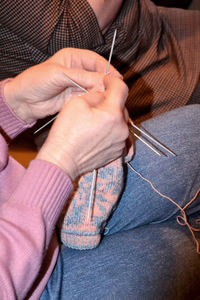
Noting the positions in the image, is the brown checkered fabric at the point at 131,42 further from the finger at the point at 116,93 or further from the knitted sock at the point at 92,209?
the knitted sock at the point at 92,209

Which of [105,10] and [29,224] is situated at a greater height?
[105,10]

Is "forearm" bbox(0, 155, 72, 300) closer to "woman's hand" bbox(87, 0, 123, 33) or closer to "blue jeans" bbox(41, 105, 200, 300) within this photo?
"blue jeans" bbox(41, 105, 200, 300)

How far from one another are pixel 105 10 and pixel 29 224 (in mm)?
674

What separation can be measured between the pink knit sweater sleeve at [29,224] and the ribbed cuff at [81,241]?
127 mm

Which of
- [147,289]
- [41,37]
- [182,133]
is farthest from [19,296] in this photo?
[41,37]

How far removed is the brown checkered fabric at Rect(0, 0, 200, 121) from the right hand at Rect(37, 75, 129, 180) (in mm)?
353

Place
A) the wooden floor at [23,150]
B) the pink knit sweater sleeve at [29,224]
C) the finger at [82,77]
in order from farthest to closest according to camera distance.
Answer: the wooden floor at [23,150], the finger at [82,77], the pink knit sweater sleeve at [29,224]

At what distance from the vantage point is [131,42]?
0.97 metres

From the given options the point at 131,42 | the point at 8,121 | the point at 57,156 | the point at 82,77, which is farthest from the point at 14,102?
the point at 131,42

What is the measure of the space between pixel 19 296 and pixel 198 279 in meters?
0.40

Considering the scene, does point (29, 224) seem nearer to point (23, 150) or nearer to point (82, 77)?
point (82, 77)

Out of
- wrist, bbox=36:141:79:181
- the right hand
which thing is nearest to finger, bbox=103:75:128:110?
the right hand

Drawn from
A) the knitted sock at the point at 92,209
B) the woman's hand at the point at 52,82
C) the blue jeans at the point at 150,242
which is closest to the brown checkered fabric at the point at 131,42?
the woman's hand at the point at 52,82

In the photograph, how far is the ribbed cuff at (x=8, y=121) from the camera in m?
0.75
